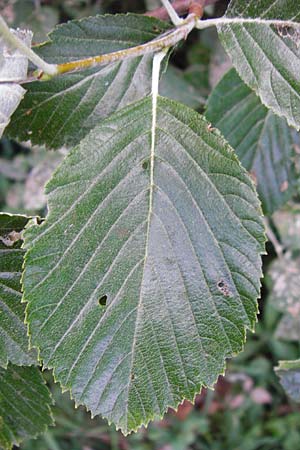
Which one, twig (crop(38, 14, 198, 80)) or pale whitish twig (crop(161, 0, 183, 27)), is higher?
pale whitish twig (crop(161, 0, 183, 27))

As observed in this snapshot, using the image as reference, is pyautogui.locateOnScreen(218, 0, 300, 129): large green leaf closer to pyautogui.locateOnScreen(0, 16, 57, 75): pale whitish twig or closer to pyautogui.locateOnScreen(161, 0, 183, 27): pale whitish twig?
pyautogui.locateOnScreen(161, 0, 183, 27): pale whitish twig

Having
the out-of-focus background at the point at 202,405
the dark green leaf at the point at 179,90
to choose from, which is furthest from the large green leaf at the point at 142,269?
the out-of-focus background at the point at 202,405

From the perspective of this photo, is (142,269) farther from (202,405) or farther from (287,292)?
(202,405)

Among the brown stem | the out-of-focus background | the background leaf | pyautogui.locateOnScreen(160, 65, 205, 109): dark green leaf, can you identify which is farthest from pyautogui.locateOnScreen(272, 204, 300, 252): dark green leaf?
the brown stem

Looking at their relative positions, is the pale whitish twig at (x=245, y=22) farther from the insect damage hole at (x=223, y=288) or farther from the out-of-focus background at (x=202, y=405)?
the out-of-focus background at (x=202, y=405)

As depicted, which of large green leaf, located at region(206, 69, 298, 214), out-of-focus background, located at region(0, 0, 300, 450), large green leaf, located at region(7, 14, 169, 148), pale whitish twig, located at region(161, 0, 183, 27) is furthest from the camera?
out-of-focus background, located at region(0, 0, 300, 450)

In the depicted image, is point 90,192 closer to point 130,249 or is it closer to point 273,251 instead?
point 130,249

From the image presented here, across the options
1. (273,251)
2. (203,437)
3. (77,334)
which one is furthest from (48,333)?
(203,437)
